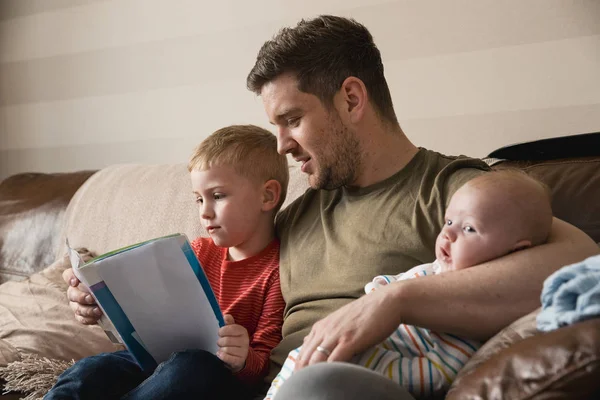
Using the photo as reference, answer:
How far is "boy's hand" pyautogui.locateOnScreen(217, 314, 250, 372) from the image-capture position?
144 cm

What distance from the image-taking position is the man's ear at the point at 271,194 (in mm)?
1714

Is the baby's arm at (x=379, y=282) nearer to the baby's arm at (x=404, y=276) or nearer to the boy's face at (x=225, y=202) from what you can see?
the baby's arm at (x=404, y=276)

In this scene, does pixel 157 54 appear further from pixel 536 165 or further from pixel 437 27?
pixel 536 165

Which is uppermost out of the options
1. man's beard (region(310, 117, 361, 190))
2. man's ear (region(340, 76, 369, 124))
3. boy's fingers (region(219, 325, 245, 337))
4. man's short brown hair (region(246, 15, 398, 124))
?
man's short brown hair (region(246, 15, 398, 124))

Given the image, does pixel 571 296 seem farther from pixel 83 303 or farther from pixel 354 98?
pixel 83 303

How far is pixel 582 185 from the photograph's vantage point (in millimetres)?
1564

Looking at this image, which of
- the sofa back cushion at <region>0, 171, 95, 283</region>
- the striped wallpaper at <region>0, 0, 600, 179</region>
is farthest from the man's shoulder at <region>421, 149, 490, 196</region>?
the sofa back cushion at <region>0, 171, 95, 283</region>

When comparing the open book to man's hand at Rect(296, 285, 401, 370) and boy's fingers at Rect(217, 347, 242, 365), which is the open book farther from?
man's hand at Rect(296, 285, 401, 370)

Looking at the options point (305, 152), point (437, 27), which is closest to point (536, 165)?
point (305, 152)

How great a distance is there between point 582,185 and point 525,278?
0.50 metres

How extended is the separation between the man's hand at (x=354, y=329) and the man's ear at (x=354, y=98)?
547mm

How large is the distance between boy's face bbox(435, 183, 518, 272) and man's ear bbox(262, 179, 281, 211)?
1.82ft

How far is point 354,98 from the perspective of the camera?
165 cm

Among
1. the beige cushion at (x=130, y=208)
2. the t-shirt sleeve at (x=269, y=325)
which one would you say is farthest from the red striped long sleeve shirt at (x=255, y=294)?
the beige cushion at (x=130, y=208)
